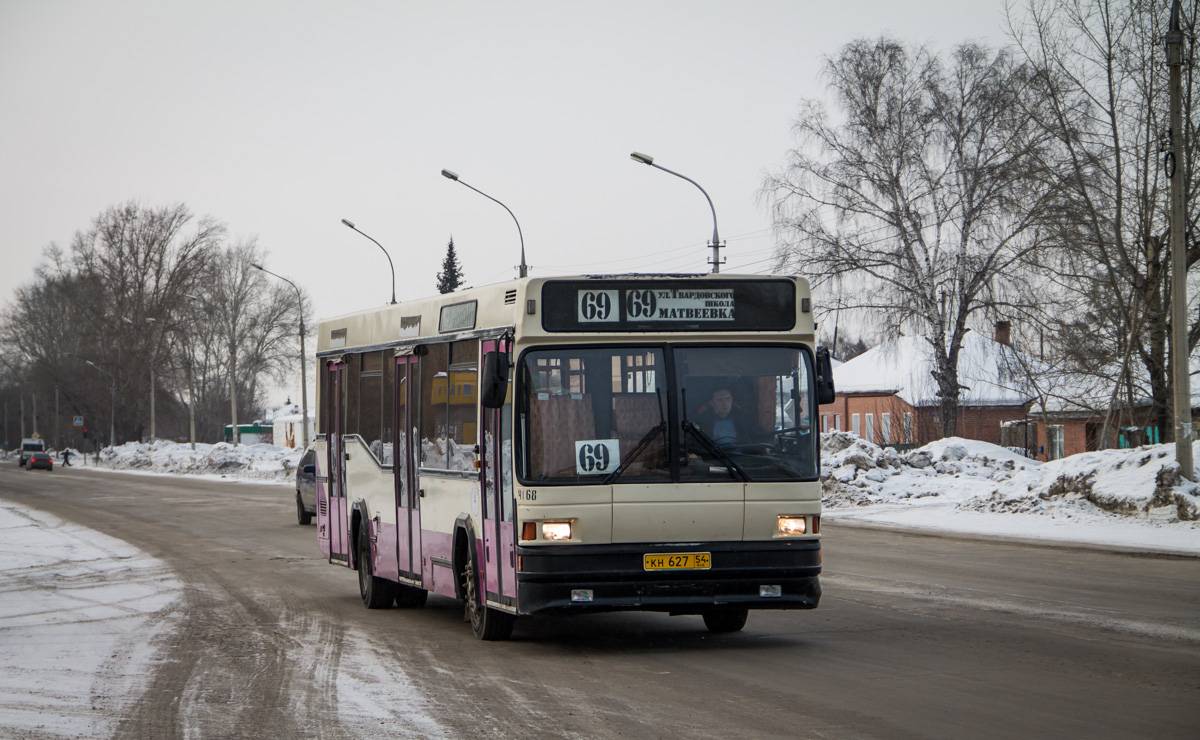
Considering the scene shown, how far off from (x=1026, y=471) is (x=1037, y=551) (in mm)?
9263

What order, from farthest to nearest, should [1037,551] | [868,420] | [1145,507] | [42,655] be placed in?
[868,420] < [1145,507] < [1037,551] < [42,655]

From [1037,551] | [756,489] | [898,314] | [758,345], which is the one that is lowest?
[1037,551]

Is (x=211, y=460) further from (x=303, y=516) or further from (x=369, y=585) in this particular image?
(x=369, y=585)

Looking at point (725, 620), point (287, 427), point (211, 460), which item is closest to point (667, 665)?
point (725, 620)

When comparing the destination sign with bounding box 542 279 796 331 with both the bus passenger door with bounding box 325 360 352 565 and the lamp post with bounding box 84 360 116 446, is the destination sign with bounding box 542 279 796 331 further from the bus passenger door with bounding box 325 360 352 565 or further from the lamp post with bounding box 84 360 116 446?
the lamp post with bounding box 84 360 116 446

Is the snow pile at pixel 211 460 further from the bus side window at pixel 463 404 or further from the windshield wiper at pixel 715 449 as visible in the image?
the windshield wiper at pixel 715 449

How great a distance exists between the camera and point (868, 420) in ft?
250

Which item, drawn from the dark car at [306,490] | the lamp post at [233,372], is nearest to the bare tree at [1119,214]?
the dark car at [306,490]

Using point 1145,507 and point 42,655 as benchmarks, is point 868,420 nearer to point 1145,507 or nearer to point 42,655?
point 1145,507

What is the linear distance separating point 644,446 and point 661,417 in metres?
0.25

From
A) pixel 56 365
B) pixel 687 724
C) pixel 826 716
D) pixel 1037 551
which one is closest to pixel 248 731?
pixel 687 724

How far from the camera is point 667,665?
9500 millimetres

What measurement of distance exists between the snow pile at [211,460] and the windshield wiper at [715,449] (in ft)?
162

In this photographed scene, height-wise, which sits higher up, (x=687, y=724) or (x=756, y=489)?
(x=756, y=489)
